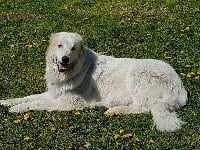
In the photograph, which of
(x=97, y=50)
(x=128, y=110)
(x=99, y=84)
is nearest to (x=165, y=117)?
(x=128, y=110)

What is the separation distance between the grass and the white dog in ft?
0.87

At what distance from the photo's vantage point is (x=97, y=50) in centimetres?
1450

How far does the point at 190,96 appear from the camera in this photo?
35.6 feet

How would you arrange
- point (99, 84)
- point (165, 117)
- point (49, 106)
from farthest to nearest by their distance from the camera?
point (99, 84)
point (49, 106)
point (165, 117)

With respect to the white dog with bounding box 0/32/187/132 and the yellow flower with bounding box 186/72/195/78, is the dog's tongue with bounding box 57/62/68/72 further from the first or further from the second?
the yellow flower with bounding box 186/72/195/78

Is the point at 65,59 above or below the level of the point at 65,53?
below

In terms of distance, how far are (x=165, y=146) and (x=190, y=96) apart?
238 cm

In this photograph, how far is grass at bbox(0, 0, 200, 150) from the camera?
356 inches

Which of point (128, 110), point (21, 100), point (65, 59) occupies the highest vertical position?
point (65, 59)

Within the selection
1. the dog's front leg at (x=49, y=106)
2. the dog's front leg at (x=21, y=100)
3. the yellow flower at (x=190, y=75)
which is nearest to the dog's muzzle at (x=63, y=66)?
the dog's front leg at (x=49, y=106)

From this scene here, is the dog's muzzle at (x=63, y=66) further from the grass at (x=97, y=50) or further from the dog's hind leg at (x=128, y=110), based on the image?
the dog's hind leg at (x=128, y=110)

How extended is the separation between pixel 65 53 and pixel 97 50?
4.42m

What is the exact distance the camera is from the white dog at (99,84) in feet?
33.2

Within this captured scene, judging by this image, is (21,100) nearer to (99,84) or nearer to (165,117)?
(99,84)
